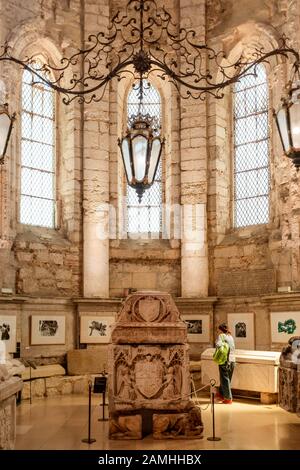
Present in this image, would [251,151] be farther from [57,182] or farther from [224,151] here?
[57,182]

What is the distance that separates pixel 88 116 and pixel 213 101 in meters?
2.72

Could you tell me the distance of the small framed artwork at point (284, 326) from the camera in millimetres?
11625

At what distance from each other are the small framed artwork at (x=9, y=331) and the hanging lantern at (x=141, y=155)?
20.2ft

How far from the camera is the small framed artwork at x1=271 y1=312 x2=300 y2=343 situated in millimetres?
11625

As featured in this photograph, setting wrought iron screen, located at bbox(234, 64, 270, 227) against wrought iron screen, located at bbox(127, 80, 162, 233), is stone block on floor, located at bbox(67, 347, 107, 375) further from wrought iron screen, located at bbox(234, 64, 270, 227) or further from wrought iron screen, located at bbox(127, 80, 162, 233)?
wrought iron screen, located at bbox(234, 64, 270, 227)

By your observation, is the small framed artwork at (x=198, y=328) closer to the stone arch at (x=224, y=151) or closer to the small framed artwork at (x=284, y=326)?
the stone arch at (x=224, y=151)

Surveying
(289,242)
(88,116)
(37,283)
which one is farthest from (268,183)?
(37,283)

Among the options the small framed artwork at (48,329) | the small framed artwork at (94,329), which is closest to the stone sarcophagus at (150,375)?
the small framed artwork at (48,329)

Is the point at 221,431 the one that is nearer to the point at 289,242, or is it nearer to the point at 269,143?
the point at 289,242

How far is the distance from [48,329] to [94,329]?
1012 millimetres

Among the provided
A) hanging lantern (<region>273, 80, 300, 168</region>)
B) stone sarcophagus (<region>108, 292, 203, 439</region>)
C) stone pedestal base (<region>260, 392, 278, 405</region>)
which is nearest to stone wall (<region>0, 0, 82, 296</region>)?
stone pedestal base (<region>260, 392, 278, 405</region>)

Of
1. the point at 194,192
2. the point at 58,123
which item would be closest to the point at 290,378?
the point at 194,192

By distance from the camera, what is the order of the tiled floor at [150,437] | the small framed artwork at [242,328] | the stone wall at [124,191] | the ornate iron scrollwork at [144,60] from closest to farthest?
the ornate iron scrollwork at [144,60] → the tiled floor at [150,437] → the small framed artwork at [242,328] → the stone wall at [124,191]

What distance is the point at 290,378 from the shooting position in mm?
7812
